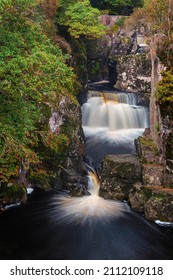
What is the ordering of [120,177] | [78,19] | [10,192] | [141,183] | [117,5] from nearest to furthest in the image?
1. [10,192]
2. [141,183]
3. [120,177]
4. [78,19]
5. [117,5]

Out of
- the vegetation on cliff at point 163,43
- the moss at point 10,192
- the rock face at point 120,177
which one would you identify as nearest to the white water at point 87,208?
the rock face at point 120,177

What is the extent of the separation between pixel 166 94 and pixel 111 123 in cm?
1036

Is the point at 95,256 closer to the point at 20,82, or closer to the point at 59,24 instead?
the point at 20,82

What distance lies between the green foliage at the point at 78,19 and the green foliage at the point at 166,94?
1190 cm

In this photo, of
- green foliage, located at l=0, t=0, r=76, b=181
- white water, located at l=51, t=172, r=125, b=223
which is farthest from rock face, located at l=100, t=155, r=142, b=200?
green foliage, located at l=0, t=0, r=76, b=181

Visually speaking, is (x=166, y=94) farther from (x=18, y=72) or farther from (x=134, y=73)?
(x=134, y=73)

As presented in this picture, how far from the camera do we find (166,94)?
14.7 meters

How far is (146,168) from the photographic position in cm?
1566

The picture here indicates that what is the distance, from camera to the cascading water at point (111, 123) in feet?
71.4

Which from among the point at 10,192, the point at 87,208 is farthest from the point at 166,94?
the point at 10,192

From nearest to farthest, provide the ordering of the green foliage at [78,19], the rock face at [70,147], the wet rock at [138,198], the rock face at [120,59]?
the wet rock at [138,198] < the rock face at [70,147] < the green foliage at [78,19] < the rock face at [120,59]

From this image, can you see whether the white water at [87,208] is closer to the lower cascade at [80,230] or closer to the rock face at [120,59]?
the lower cascade at [80,230]

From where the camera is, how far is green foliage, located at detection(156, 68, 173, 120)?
47.7 ft

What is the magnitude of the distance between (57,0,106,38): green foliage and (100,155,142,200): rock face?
1290 centimetres
